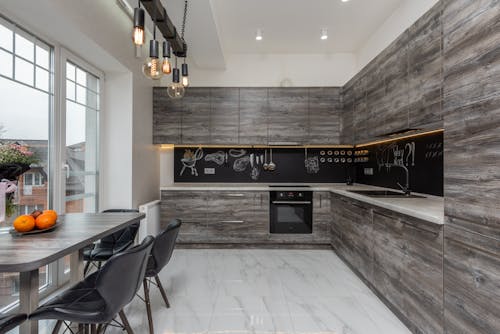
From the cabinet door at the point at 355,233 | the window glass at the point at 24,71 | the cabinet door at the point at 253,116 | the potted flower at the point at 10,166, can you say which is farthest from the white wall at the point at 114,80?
the cabinet door at the point at 355,233

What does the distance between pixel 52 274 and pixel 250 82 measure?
134 inches

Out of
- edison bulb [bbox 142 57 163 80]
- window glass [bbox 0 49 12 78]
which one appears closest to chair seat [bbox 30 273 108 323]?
edison bulb [bbox 142 57 163 80]

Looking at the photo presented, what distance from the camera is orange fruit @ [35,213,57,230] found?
1446 mm

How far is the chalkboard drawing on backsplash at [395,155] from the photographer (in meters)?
2.73

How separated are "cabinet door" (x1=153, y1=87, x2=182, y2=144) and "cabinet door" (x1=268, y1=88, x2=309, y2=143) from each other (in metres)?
1.37

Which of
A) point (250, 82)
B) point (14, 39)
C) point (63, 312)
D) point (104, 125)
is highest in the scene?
point (250, 82)

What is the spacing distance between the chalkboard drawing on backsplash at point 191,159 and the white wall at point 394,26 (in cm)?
282

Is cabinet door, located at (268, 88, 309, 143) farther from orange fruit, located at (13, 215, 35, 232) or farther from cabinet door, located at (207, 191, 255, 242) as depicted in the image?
orange fruit, located at (13, 215, 35, 232)

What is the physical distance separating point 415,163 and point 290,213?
1629 millimetres

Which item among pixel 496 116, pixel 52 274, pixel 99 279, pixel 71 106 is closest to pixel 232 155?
pixel 71 106

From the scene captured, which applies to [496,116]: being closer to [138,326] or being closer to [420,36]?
[420,36]

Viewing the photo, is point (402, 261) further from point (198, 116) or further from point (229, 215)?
point (198, 116)

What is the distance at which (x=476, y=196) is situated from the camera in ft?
4.00

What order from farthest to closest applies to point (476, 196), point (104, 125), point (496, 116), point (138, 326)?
point (104, 125) → point (138, 326) → point (476, 196) → point (496, 116)
